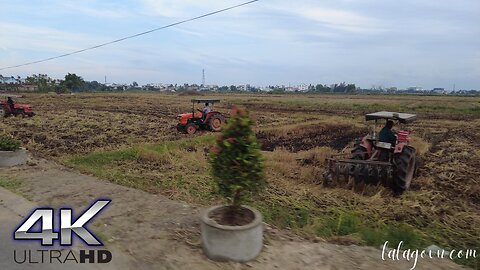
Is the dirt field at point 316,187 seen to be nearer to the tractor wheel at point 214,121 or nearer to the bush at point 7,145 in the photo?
the bush at point 7,145

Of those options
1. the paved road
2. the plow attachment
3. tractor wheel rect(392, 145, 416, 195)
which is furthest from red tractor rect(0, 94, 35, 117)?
tractor wheel rect(392, 145, 416, 195)

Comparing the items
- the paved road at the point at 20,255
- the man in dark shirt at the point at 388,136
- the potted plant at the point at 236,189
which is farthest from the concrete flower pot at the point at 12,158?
the man in dark shirt at the point at 388,136

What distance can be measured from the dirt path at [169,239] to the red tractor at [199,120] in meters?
9.13

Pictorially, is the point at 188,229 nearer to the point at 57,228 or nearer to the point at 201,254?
the point at 201,254

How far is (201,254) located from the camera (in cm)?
408

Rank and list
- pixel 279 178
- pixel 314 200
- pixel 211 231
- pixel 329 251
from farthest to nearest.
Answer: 1. pixel 279 178
2. pixel 314 200
3. pixel 329 251
4. pixel 211 231

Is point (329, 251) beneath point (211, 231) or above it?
beneath

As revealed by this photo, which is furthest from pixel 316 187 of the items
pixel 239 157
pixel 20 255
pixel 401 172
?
pixel 20 255

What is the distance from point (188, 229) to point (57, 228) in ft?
5.96

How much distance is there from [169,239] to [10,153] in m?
6.47

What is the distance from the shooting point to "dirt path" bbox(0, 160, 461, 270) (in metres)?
3.90

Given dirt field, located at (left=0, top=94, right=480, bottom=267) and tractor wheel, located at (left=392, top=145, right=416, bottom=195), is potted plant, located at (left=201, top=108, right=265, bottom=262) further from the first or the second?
tractor wheel, located at (left=392, top=145, right=416, bottom=195)

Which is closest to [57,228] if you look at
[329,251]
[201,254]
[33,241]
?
[33,241]

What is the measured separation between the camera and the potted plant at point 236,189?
3.81 m
